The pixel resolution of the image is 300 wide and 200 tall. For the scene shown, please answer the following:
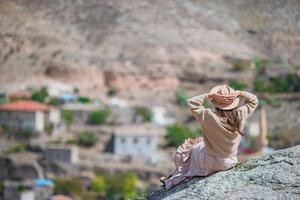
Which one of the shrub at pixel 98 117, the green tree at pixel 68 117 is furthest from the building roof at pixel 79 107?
Result: the shrub at pixel 98 117

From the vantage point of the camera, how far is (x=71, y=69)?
45344mm

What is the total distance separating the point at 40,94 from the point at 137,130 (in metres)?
4.74

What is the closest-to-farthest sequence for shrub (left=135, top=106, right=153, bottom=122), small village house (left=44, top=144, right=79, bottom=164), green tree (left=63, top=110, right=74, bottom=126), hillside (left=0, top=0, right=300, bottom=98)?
hillside (left=0, top=0, right=300, bottom=98)
small village house (left=44, top=144, right=79, bottom=164)
green tree (left=63, top=110, right=74, bottom=126)
shrub (left=135, top=106, right=153, bottom=122)

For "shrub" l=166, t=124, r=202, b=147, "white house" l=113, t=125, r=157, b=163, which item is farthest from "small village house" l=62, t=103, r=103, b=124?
"shrub" l=166, t=124, r=202, b=147

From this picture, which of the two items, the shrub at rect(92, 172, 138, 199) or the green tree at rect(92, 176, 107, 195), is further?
the green tree at rect(92, 176, 107, 195)

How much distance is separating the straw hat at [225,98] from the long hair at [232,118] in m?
0.02

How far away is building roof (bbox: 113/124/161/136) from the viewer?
34250mm

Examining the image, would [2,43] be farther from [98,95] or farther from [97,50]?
[97,50]

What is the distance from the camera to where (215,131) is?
19.2 feet

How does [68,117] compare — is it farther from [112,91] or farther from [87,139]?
[112,91]

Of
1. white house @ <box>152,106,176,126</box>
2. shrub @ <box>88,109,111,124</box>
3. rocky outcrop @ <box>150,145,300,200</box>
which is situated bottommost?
white house @ <box>152,106,176,126</box>

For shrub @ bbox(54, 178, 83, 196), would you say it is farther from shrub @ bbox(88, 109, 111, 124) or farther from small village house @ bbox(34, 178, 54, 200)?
shrub @ bbox(88, 109, 111, 124)

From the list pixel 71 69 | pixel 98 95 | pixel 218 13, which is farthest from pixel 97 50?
pixel 218 13

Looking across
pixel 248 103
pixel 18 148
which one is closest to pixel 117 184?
pixel 18 148
